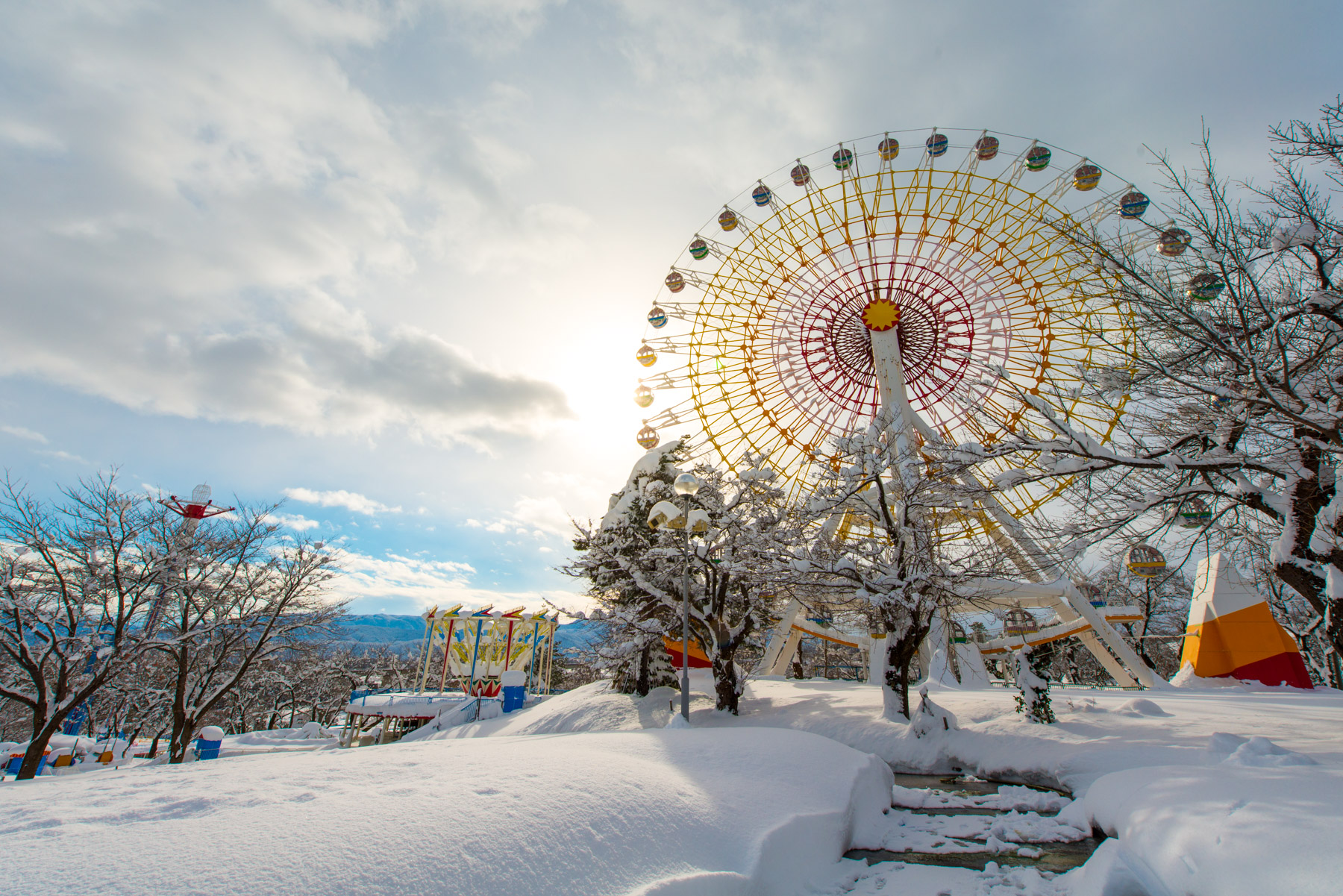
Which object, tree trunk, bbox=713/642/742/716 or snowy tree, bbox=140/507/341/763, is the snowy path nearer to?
tree trunk, bbox=713/642/742/716

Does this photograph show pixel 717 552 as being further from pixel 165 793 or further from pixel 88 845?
pixel 88 845

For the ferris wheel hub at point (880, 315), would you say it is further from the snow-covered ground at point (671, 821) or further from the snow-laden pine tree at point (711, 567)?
the snow-covered ground at point (671, 821)

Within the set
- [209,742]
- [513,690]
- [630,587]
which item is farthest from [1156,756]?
[513,690]

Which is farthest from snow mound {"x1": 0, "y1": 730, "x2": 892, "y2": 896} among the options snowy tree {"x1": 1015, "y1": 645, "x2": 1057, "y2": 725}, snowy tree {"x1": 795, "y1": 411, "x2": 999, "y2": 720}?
snowy tree {"x1": 795, "y1": 411, "x2": 999, "y2": 720}

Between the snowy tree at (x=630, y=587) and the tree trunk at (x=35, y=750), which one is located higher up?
the snowy tree at (x=630, y=587)

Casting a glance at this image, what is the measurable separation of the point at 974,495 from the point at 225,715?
1891 inches

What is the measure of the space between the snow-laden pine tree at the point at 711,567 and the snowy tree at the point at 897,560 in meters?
1.61

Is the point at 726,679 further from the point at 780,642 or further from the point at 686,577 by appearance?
the point at 780,642

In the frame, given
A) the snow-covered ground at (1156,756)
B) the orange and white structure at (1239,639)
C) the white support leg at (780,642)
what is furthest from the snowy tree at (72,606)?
the orange and white structure at (1239,639)

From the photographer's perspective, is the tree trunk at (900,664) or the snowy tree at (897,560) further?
the tree trunk at (900,664)

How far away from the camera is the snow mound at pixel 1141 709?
1110 centimetres

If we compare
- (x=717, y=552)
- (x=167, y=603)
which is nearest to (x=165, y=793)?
(x=717, y=552)

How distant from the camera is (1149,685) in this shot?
19047 mm

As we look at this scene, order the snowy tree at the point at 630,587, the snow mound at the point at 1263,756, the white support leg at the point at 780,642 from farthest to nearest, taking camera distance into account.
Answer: the white support leg at the point at 780,642 < the snowy tree at the point at 630,587 < the snow mound at the point at 1263,756
